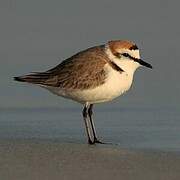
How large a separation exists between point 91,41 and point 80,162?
507cm

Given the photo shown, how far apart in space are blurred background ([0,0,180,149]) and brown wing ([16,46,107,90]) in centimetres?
81

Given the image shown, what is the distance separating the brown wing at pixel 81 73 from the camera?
951cm

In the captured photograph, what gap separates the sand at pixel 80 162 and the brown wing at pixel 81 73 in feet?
2.92

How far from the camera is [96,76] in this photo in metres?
9.51

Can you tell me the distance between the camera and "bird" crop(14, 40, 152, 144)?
372 inches

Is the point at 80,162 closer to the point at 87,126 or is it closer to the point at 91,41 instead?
the point at 87,126

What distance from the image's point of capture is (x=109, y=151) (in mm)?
8555

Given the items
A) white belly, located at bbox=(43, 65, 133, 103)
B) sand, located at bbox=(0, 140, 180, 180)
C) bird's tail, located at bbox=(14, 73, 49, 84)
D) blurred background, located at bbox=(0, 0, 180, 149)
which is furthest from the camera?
blurred background, located at bbox=(0, 0, 180, 149)

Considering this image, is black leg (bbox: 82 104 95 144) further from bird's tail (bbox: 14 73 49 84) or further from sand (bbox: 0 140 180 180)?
bird's tail (bbox: 14 73 49 84)

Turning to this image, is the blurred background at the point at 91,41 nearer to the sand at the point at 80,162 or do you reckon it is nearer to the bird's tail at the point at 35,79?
the bird's tail at the point at 35,79

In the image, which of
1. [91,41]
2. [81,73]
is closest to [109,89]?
[81,73]

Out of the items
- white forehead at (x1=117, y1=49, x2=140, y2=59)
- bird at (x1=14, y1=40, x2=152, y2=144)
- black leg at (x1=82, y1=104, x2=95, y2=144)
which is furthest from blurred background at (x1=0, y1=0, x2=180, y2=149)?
white forehead at (x1=117, y1=49, x2=140, y2=59)

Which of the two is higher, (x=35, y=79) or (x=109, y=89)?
(x=35, y=79)

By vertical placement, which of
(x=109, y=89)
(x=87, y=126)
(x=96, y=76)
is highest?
(x=96, y=76)
